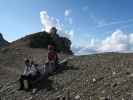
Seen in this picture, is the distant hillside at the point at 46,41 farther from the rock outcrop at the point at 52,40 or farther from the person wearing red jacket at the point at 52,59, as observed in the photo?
the person wearing red jacket at the point at 52,59

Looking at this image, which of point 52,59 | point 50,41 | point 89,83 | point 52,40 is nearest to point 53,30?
point 52,40

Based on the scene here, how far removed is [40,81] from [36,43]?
39035mm

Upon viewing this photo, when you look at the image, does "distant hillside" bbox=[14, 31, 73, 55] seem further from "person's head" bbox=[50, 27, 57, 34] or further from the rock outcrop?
"person's head" bbox=[50, 27, 57, 34]

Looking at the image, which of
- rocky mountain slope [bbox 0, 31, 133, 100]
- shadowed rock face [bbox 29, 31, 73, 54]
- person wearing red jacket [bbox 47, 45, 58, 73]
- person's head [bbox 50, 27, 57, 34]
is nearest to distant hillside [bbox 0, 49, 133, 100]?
rocky mountain slope [bbox 0, 31, 133, 100]

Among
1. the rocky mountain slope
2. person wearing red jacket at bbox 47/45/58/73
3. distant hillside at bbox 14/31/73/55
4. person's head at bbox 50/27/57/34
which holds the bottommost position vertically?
the rocky mountain slope

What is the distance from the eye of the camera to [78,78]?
61.8 ft

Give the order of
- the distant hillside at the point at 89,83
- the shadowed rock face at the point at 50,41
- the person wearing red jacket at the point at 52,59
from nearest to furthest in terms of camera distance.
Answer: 1. the distant hillside at the point at 89,83
2. the person wearing red jacket at the point at 52,59
3. the shadowed rock face at the point at 50,41

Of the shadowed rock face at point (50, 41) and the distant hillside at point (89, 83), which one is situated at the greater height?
the shadowed rock face at point (50, 41)

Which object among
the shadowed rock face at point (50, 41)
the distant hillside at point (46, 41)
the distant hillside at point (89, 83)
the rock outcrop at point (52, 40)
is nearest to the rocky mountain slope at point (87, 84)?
the distant hillside at point (89, 83)

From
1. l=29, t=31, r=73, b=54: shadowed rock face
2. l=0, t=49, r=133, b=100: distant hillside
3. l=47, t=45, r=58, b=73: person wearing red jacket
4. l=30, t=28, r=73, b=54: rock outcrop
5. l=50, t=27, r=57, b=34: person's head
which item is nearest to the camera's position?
l=0, t=49, r=133, b=100: distant hillside

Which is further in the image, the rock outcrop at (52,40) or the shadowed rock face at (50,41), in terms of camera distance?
the rock outcrop at (52,40)

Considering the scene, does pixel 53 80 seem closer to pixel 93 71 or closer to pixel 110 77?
pixel 93 71

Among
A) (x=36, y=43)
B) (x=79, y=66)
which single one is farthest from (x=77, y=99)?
(x=36, y=43)

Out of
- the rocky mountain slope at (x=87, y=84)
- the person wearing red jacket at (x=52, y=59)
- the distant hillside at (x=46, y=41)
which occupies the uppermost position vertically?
the distant hillside at (x=46, y=41)
